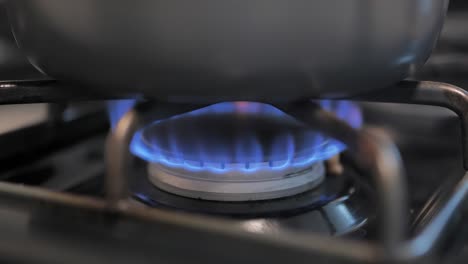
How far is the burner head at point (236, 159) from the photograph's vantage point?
518 millimetres

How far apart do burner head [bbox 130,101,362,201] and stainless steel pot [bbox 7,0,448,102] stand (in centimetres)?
10

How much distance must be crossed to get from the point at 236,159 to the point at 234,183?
0.03 meters

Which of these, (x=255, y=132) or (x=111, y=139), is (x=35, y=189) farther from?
(x=255, y=132)

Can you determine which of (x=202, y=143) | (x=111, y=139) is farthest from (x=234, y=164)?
(x=111, y=139)


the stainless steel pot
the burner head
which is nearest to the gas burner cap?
the burner head

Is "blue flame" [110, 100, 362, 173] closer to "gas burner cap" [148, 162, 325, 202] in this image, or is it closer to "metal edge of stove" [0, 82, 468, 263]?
"gas burner cap" [148, 162, 325, 202]

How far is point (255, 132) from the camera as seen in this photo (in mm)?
605

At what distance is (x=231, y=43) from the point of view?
389 mm

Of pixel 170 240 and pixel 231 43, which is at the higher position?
pixel 231 43

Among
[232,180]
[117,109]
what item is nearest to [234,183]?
[232,180]

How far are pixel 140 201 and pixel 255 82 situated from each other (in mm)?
194

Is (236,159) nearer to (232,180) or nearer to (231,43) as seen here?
(232,180)

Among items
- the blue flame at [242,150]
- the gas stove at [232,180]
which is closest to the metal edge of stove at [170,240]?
the gas stove at [232,180]

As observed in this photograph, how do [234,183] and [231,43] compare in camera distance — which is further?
[234,183]
